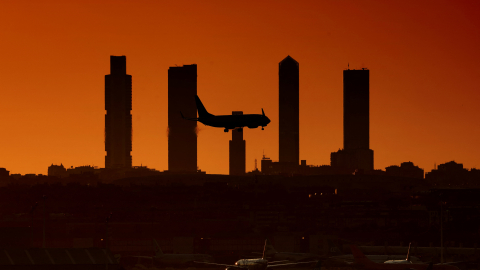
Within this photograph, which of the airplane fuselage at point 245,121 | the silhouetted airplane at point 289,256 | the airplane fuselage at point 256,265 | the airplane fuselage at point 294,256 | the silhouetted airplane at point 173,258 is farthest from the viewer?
the silhouetted airplane at point 289,256

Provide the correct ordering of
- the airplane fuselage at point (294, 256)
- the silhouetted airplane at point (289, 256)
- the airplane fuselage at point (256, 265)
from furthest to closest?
1. the silhouetted airplane at point (289, 256)
2. the airplane fuselage at point (294, 256)
3. the airplane fuselage at point (256, 265)

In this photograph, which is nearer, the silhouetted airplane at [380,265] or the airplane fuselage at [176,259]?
the silhouetted airplane at [380,265]

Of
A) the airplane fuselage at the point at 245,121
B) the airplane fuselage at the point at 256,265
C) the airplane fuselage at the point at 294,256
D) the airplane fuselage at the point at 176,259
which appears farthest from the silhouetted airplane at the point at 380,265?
the airplane fuselage at the point at 176,259

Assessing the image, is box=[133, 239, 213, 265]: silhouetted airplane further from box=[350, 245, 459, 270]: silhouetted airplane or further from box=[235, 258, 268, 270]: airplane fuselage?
box=[350, 245, 459, 270]: silhouetted airplane

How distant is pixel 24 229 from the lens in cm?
15725

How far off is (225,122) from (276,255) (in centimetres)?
4514

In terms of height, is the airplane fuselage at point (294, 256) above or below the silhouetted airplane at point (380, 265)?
below

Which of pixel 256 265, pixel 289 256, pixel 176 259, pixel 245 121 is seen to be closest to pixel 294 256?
pixel 289 256

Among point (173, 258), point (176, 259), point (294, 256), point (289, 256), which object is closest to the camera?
point (176, 259)

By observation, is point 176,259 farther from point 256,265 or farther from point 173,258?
point 256,265

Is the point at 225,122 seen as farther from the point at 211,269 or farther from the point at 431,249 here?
the point at 431,249

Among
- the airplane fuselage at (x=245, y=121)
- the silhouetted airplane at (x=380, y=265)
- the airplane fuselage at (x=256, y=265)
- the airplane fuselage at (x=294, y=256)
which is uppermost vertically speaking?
the airplane fuselage at (x=245, y=121)

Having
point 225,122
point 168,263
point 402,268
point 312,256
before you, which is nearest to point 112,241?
point 168,263

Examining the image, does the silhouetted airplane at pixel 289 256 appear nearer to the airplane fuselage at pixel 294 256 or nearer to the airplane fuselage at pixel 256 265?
the airplane fuselage at pixel 294 256
